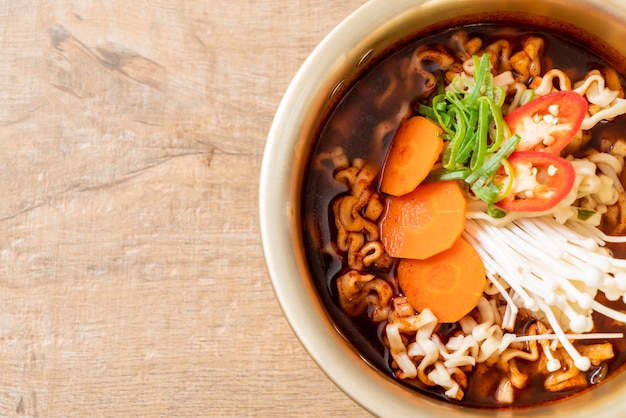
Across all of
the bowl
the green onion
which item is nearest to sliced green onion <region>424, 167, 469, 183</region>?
the green onion

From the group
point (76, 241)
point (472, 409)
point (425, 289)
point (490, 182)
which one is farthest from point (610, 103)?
point (76, 241)

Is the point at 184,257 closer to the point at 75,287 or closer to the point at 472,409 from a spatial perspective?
the point at 75,287

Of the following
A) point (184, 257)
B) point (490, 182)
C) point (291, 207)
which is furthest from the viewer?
point (184, 257)

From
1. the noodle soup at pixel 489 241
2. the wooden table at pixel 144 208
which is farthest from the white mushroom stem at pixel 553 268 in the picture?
the wooden table at pixel 144 208

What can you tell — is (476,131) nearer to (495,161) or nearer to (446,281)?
(495,161)

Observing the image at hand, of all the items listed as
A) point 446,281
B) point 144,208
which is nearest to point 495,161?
point 446,281

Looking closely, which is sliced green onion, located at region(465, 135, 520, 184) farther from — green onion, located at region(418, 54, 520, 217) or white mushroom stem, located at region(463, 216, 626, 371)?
white mushroom stem, located at region(463, 216, 626, 371)

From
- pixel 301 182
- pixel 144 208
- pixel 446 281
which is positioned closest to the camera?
pixel 301 182
